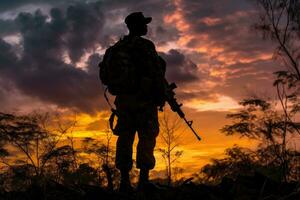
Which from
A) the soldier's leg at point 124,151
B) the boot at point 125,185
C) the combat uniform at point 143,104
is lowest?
the boot at point 125,185

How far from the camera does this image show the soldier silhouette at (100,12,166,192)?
7109 mm

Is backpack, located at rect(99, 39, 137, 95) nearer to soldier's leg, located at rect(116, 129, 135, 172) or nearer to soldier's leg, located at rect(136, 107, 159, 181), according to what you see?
soldier's leg, located at rect(136, 107, 159, 181)

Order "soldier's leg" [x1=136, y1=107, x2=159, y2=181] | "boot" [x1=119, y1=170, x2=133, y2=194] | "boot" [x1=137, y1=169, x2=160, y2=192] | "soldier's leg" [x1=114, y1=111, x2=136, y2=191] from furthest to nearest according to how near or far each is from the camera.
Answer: "soldier's leg" [x1=114, y1=111, x2=136, y2=191] < "soldier's leg" [x1=136, y1=107, x2=159, y2=181] < "boot" [x1=119, y1=170, x2=133, y2=194] < "boot" [x1=137, y1=169, x2=160, y2=192]

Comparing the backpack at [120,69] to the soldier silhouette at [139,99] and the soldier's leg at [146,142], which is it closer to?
the soldier silhouette at [139,99]

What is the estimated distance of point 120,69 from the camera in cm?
705

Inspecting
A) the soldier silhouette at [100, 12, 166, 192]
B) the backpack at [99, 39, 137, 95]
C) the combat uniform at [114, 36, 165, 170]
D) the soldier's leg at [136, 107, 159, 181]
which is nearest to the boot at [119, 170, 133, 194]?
the soldier silhouette at [100, 12, 166, 192]

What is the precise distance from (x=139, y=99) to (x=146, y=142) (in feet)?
2.15

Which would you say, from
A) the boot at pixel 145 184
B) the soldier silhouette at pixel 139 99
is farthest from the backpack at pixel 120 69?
the boot at pixel 145 184

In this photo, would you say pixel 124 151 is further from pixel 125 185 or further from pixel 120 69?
pixel 120 69

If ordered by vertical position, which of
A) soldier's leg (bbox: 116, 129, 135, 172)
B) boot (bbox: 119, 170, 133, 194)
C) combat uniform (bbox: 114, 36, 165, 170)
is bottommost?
boot (bbox: 119, 170, 133, 194)

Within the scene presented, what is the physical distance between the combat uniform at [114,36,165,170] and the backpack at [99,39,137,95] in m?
0.09

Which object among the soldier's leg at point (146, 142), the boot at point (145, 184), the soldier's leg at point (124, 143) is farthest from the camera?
the soldier's leg at point (124, 143)

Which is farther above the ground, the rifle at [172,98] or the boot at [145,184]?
the rifle at [172,98]

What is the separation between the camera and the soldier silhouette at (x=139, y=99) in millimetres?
7109
